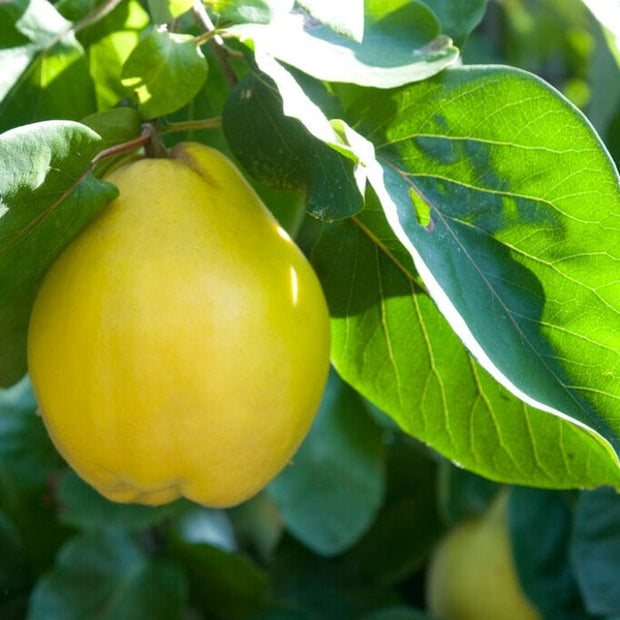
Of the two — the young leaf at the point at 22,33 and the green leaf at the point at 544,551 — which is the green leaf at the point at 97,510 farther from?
the young leaf at the point at 22,33

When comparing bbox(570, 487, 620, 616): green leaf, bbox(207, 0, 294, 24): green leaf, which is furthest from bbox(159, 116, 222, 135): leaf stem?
bbox(570, 487, 620, 616): green leaf

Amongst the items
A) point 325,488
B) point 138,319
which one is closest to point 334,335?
point 138,319

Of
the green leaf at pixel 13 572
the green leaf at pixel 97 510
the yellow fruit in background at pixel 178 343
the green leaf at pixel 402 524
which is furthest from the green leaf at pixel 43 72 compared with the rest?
the green leaf at pixel 402 524

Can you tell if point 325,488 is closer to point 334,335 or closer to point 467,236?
point 334,335

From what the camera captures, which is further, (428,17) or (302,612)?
(302,612)

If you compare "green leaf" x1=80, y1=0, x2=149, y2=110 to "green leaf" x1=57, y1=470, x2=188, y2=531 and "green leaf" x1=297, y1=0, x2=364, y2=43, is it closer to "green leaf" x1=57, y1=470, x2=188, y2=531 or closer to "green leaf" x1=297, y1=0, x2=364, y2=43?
"green leaf" x1=297, y1=0, x2=364, y2=43

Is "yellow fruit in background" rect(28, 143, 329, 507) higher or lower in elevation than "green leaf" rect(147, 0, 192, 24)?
lower

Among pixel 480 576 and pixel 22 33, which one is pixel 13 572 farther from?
pixel 22 33
